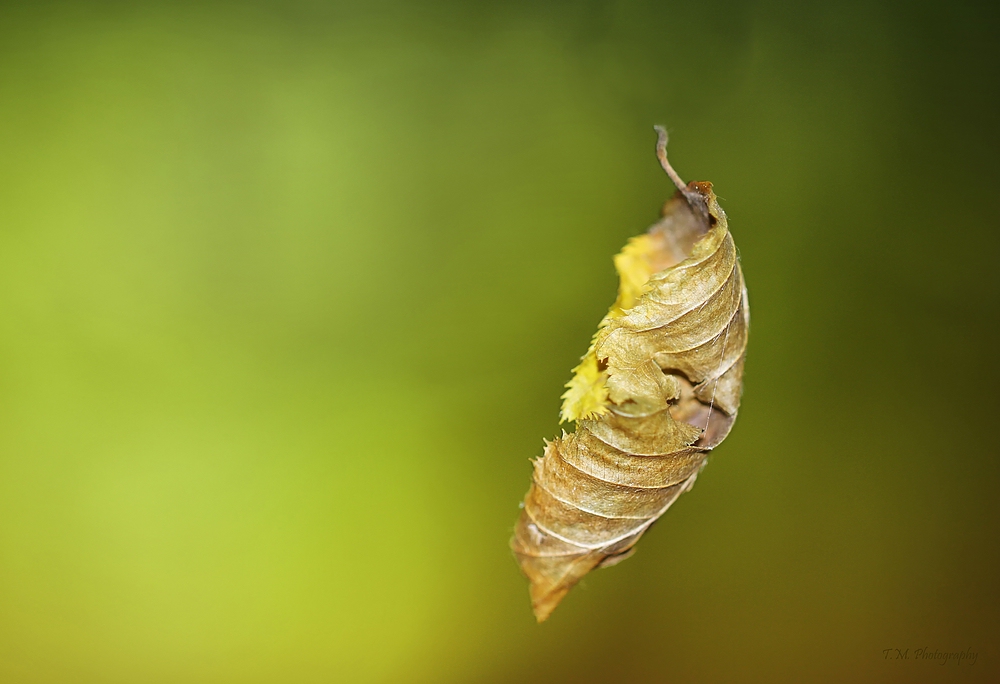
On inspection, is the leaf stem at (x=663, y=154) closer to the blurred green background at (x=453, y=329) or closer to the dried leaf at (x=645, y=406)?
the dried leaf at (x=645, y=406)

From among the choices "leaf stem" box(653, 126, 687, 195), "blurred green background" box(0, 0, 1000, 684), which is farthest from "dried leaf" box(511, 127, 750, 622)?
"blurred green background" box(0, 0, 1000, 684)
